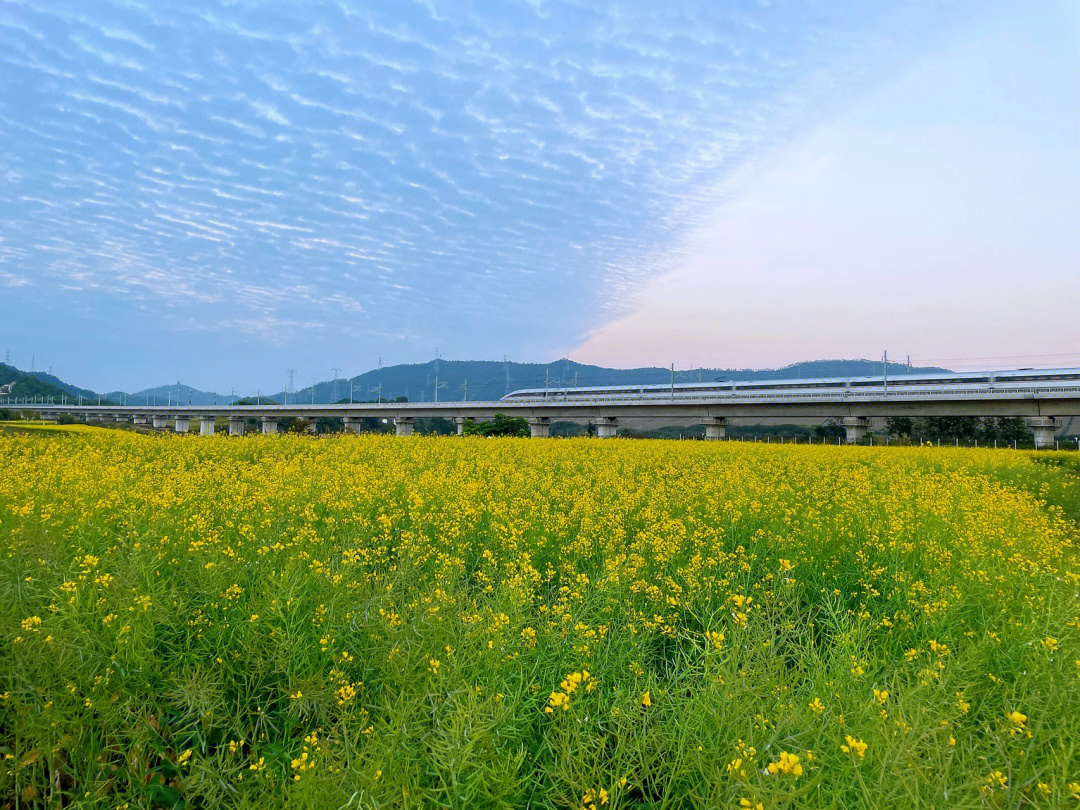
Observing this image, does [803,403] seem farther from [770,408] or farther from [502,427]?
[502,427]

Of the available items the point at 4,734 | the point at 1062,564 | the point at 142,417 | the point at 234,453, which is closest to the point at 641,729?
the point at 4,734

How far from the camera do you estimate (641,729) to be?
2691 mm

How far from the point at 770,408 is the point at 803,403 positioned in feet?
8.93

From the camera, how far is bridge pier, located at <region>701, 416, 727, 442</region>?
170 feet

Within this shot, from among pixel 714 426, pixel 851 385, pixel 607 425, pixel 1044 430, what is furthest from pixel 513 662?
pixel 851 385

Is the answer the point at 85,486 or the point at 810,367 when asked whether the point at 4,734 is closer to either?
the point at 85,486

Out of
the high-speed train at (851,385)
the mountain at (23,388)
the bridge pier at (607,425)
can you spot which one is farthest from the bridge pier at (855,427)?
the mountain at (23,388)

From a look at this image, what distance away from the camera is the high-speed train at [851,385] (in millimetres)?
44406

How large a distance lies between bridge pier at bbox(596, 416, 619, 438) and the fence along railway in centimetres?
10

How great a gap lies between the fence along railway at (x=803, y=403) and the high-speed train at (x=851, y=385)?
0.28 feet

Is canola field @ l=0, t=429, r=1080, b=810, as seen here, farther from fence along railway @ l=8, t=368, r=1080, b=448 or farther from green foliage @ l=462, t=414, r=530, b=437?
green foliage @ l=462, t=414, r=530, b=437

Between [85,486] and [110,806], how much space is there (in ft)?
17.1

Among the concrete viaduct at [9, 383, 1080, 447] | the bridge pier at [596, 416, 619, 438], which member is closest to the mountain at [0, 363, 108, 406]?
the concrete viaduct at [9, 383, 1080, 447]

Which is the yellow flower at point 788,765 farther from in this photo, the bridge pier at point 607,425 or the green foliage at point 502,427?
the bridge pier at point 607,425
